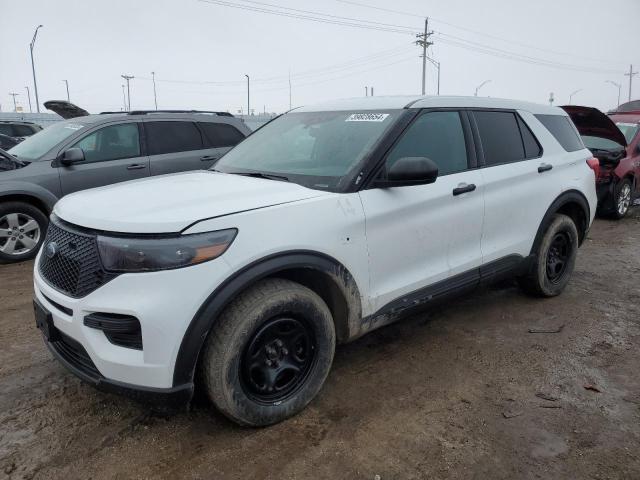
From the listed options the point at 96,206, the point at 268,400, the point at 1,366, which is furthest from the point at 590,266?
the point at 1,366

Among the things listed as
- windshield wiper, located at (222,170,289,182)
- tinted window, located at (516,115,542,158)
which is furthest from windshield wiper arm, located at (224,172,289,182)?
tinted window, located at (516,115,542,158)

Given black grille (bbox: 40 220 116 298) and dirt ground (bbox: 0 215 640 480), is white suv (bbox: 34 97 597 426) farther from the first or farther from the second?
dirt ground (bbox: 0 215 640 480)

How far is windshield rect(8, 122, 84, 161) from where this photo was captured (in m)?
6.29

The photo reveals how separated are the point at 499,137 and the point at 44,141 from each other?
567 centimetres

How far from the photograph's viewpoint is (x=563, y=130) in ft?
15.3

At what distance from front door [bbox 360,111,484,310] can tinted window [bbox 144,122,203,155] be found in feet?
14.5

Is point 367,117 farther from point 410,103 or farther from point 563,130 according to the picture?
point 563,130

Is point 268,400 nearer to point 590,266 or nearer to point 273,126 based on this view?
point 273,126

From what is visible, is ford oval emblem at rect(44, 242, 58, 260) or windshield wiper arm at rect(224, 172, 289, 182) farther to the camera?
windshield wiper arm at rect(224, 172, 289, 182)

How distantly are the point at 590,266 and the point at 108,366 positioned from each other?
5567 millimetres

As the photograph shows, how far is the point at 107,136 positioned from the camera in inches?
254

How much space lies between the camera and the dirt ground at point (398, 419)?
94.0 inches

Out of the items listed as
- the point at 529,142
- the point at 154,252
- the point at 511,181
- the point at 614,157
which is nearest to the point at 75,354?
the point at 154,252

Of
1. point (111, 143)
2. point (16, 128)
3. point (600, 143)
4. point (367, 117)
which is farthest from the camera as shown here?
point (16, 128)
